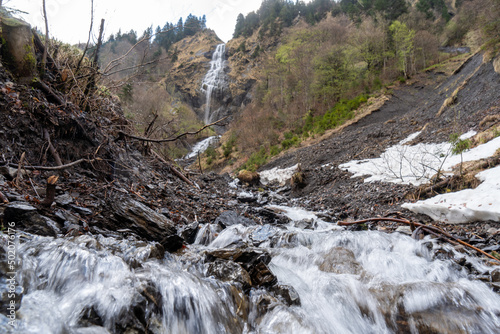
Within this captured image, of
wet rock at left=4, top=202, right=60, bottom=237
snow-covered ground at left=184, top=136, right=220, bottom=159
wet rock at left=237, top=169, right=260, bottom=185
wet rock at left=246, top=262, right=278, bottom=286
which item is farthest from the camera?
snow-covered ground at left=184, top=136, right=220, bottom=159

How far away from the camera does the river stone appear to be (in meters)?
2.64

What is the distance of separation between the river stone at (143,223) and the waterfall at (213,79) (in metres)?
37.8

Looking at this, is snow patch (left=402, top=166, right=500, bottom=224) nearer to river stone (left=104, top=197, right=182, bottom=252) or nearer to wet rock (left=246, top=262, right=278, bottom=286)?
wet rock (left=246, top=262, right=278, bottom=286)

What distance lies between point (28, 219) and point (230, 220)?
266cm

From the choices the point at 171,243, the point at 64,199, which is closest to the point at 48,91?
the point at 64,199

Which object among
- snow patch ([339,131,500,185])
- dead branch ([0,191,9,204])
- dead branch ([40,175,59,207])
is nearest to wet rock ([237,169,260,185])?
snow patch ([339,131,500,185])

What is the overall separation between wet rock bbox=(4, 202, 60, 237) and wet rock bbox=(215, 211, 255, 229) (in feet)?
7.35

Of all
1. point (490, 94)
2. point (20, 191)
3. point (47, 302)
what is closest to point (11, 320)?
point (47, 302)

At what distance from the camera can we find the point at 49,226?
202 centimetres

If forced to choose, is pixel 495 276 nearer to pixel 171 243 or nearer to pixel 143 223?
pixel 171 243

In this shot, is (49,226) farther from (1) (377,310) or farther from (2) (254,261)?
(1) (377,310)

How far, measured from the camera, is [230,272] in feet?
7.03

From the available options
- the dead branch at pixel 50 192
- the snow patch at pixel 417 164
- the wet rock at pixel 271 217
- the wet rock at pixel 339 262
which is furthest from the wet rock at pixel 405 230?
the dead branch at pixel 50 192

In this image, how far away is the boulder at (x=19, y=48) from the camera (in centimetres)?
296
